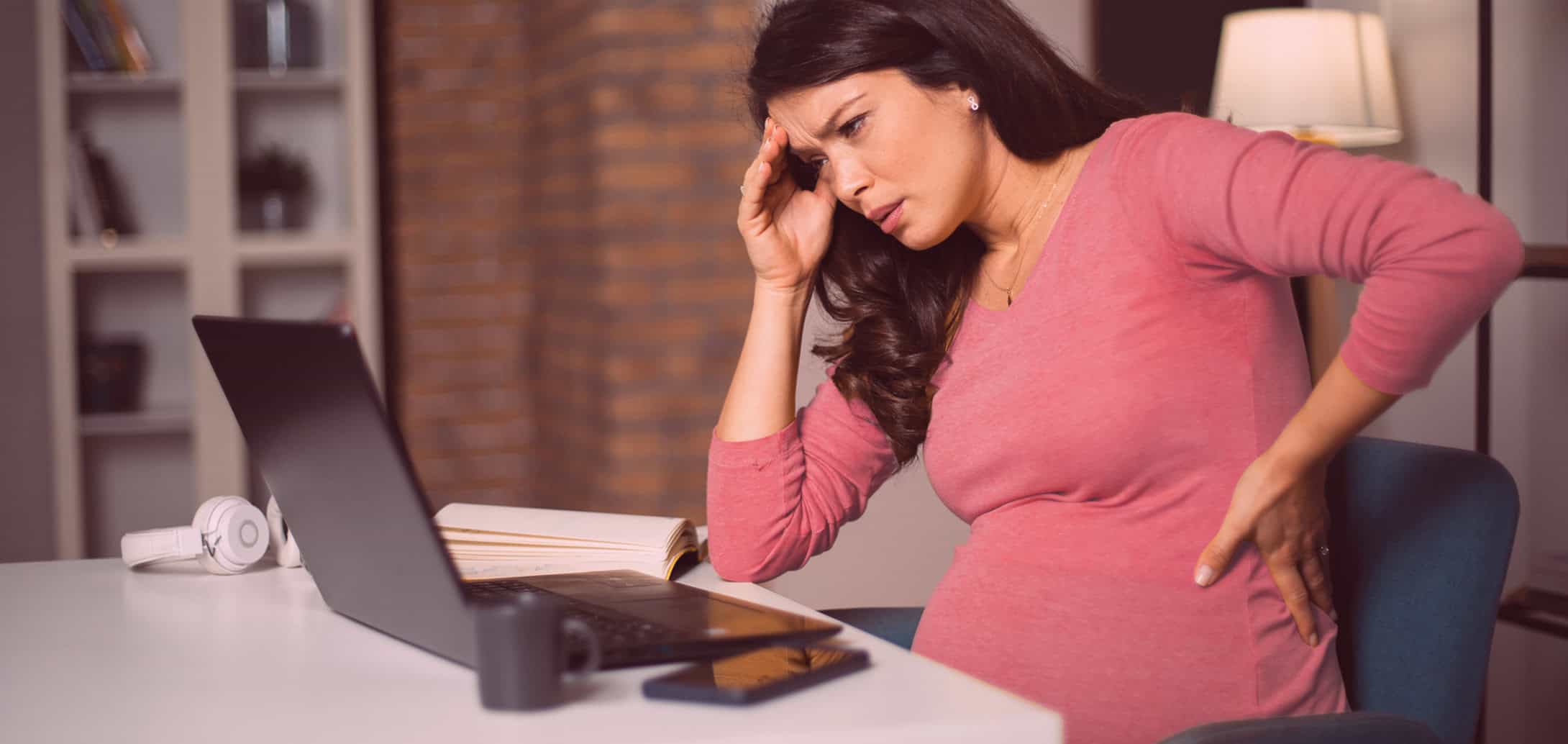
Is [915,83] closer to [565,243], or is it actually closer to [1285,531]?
[1285,531]

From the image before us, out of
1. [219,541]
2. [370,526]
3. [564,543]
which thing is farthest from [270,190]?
[370,526]

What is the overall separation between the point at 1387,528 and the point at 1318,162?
1.26 ft

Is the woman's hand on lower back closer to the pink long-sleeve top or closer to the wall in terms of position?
the pink long-sleeve top

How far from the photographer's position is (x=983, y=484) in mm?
1417

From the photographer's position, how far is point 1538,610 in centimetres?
226

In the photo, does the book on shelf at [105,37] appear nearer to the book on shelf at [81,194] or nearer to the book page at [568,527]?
the book on shelf at [81,194]

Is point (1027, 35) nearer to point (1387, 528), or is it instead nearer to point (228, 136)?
point (1387, 528)

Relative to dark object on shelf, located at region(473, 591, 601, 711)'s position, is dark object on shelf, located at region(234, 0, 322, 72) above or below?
above

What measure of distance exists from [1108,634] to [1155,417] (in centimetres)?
21

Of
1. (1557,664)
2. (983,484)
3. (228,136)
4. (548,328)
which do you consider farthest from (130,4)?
(1557,664)

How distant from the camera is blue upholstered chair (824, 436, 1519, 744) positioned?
1.23 m

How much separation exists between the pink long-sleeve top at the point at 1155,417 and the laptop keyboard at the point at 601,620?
0.41 m

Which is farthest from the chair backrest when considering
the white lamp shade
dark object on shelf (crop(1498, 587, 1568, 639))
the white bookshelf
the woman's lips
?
the white bookshelf

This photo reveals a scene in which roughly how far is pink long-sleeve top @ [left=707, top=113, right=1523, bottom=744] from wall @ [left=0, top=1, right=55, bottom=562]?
310 centimetres
